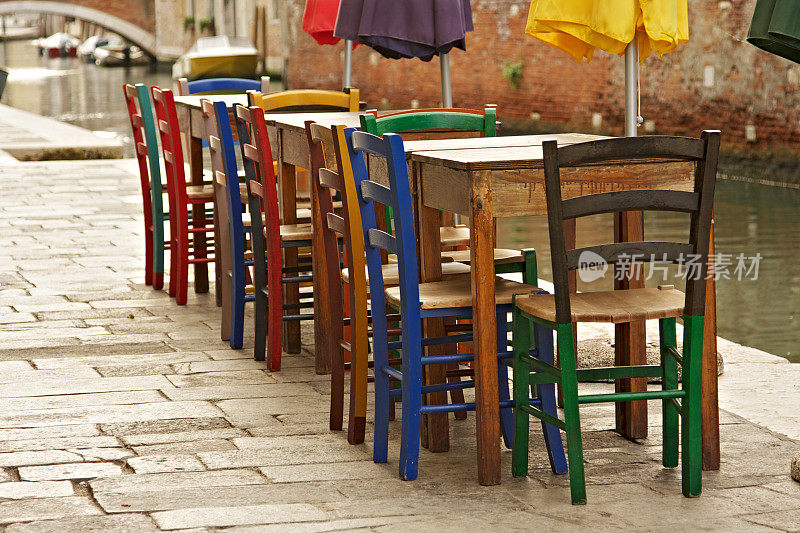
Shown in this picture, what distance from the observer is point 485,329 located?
3316 millimetres

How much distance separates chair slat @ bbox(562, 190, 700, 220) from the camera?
315 centimetres

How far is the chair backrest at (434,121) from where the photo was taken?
4.07 m

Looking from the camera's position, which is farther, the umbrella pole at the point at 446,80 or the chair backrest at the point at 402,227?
the umbrella pole at the point at 446,80

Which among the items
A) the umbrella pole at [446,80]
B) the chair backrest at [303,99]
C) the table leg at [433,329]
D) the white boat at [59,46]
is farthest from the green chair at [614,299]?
the white boat at [59,46]

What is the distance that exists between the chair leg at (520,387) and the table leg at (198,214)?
2.95 m

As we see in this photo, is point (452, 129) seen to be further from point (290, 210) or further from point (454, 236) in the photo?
point (290, 210)

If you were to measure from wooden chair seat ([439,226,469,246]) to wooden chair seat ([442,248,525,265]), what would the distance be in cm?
3

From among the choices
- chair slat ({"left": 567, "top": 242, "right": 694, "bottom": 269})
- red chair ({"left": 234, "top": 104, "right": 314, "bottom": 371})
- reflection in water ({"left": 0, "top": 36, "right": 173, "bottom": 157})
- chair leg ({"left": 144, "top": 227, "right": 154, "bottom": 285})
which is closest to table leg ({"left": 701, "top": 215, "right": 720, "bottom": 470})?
chair slat ({"left": 567, "top": 242, "right": 694, "bottom": 269})

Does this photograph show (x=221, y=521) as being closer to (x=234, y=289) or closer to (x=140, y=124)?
(x=234, y=289)

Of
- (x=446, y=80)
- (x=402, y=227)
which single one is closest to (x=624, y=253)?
(x=402, y=227)

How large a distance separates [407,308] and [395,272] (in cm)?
59

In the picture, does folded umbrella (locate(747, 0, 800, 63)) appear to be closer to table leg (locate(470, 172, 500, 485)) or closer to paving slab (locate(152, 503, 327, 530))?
table leg (locate(470, 172, 500, 485))

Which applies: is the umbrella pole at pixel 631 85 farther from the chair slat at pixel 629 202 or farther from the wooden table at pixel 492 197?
Result: the chair slat at pixel 629 202

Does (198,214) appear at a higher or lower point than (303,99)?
lower
